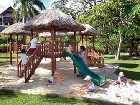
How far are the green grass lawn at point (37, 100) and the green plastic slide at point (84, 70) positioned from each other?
2.65 meters

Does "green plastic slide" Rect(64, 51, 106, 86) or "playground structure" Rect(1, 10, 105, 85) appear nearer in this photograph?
"green plastic slide" Rect(64, 51, 106, 86)

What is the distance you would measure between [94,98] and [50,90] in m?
2.24

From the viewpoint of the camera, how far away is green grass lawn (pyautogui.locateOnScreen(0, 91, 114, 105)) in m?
13.7

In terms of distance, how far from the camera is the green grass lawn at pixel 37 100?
13741 mm

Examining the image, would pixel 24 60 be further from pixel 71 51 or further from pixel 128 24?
pixel 128 24

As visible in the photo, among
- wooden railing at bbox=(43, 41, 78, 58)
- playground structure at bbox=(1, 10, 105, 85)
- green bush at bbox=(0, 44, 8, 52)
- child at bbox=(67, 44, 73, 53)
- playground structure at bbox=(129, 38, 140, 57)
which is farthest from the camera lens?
green bush at bbox=(0, 44, 8, 52)

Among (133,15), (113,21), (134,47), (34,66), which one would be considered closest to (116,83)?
(34,66)

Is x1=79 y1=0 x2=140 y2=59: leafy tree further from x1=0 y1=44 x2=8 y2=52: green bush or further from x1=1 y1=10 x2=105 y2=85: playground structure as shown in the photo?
x1=1 y1=10 x2=105 y2=85: playground structure

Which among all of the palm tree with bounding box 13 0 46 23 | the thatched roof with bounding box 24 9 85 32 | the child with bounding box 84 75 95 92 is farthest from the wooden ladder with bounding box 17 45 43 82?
the palm tree with bounding box 13 0 46 23

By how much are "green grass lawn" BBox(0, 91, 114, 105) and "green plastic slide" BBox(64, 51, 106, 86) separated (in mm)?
2654

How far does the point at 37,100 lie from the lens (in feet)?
46.4

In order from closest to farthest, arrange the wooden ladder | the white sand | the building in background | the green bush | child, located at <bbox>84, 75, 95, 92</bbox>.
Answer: the white sand → child, located at <bbox>84, 75, 95, 92</bbox> → the wooden ladder → the green bush → the building in background

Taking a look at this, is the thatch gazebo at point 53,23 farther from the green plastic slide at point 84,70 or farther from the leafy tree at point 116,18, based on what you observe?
the leafy tree at point 116,18

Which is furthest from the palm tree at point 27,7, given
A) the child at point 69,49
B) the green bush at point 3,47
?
the child at point 69,49
